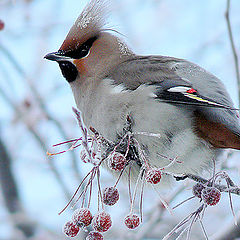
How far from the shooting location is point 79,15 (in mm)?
3311

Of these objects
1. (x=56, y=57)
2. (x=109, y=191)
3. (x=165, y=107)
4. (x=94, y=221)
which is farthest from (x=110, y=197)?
(x=56, y=57)

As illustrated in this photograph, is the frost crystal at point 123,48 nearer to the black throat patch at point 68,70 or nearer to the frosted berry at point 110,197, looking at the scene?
the black throat patch at point 68,70

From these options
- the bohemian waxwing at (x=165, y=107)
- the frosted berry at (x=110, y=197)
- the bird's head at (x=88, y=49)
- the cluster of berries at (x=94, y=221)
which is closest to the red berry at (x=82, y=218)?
the cluster of berries at (x=94, y=221)

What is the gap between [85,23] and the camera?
10.8 ft

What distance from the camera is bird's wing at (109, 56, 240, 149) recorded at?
8.39 ft

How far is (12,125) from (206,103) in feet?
14.0

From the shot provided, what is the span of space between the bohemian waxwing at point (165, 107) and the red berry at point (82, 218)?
502 millimetres

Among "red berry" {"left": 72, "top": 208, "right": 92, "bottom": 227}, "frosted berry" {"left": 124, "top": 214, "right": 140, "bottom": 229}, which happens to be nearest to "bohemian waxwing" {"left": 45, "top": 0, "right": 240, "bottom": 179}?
"frosted berry" {"left": 124, "top": 214, "right": 140, "bottom": 229}

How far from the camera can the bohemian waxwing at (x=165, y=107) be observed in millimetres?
2621

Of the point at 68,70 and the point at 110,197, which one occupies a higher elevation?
the point at 68,70

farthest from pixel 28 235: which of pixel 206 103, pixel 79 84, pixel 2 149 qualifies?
pixel 206 103

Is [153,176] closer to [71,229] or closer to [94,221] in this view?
[94,221]

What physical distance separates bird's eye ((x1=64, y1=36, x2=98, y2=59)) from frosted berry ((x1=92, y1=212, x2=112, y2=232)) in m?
1.40

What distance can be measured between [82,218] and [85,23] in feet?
5.11
